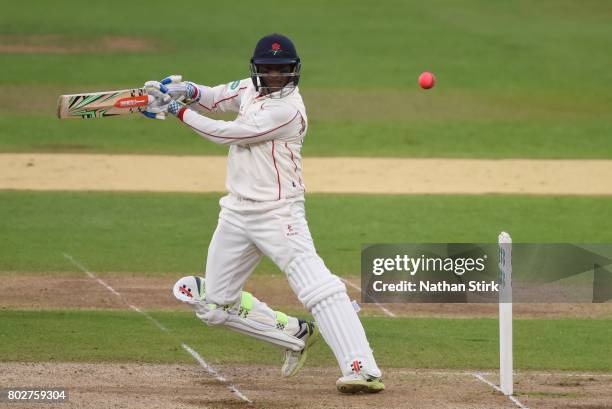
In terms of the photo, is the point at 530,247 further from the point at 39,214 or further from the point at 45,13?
the point at 45,13

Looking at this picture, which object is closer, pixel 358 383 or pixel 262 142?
pixel 358 383

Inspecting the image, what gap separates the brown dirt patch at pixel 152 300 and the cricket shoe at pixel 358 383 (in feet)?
11.3

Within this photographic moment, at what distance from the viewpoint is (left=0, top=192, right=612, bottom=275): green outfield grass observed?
15.0m

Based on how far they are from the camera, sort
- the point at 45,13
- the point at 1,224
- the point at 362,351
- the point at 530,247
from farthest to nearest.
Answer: the point at 45,13 → the point at 1,224 → the point at 530,247 → the point at 362,351

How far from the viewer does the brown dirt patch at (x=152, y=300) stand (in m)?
12.7

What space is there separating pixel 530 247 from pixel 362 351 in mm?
7099

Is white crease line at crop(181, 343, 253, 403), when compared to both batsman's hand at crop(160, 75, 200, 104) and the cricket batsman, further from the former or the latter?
batsman's hand at crop(160, 75, 200, 104)

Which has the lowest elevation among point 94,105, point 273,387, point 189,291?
point 273,387

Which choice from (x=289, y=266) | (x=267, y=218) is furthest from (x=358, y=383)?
(x=267, y=218)

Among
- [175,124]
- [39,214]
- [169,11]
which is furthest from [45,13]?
[39,214]

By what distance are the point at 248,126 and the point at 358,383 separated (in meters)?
1.95

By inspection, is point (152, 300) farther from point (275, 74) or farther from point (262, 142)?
point (275, 74)

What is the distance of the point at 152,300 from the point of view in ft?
42.4

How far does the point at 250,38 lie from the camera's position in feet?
108
